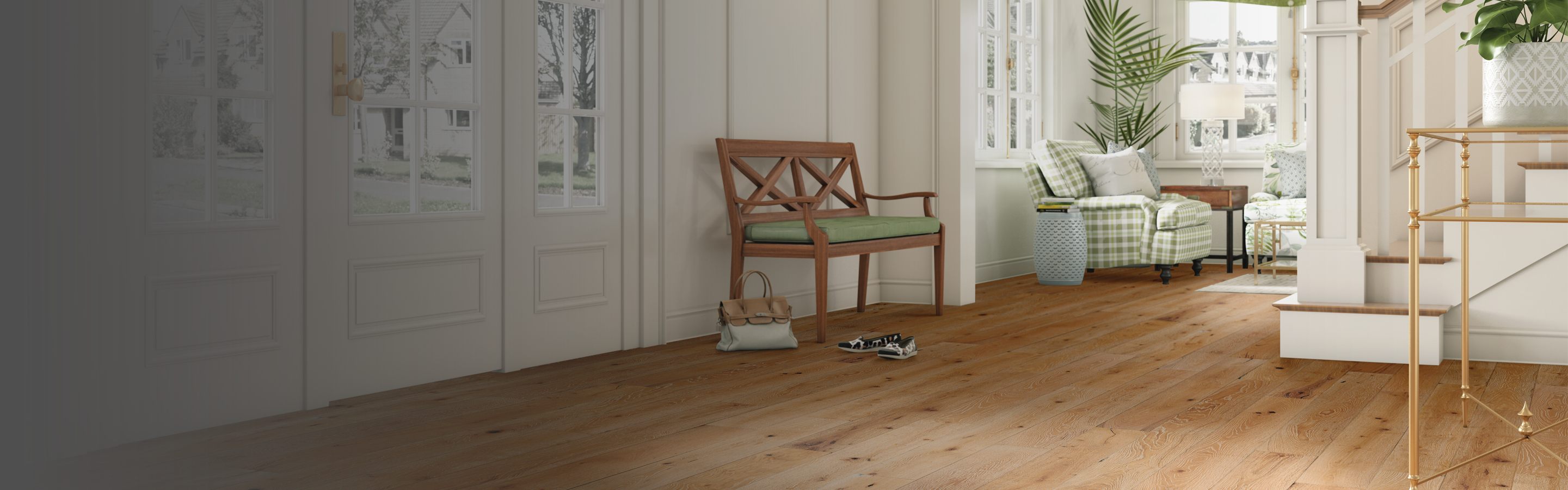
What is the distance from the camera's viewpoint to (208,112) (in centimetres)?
274

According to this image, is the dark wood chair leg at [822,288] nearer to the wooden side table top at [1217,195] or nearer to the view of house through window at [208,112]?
the view of house through window at [208,112]

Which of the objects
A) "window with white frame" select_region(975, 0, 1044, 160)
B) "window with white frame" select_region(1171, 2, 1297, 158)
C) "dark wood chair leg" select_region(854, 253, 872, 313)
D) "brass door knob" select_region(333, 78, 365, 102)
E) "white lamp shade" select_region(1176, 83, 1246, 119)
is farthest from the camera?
"window with white frame" select_region(1171, 2, 1297, 158)

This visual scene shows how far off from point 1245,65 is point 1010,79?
87.3 inches

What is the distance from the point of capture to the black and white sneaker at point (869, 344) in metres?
3.92

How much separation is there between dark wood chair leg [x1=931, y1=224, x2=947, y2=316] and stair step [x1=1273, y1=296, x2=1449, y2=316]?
1.47 metres

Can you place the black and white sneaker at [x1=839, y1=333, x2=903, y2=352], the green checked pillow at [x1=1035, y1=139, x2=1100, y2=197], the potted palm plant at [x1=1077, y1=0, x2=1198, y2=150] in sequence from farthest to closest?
1. the potted palm plant at [x1=1077, y1=0, x2=1198, y2=150]
2. the green checked pillow at [x1=1035, y1=139, x2=1100, y2=197]
3. the black and white sneaker at [x1=839, y1=333, x2=903, y2=352]

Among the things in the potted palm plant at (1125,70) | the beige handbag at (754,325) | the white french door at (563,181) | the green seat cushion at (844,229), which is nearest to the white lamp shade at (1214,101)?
the potted palm plant at (1125,70)

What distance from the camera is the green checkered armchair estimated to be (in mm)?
6664

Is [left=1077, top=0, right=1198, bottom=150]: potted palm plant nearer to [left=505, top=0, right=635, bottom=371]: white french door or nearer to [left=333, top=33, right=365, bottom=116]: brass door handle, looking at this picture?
[left=505, top=0, right=635, bottom=371]: white french door

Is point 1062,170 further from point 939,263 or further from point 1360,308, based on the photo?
point 1360,308

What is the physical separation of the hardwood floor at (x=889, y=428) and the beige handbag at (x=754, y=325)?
5 centimetres

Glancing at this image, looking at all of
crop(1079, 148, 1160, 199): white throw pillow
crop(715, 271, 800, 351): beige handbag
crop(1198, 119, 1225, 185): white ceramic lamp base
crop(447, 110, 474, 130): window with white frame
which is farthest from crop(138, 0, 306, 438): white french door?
crop(1198, 119, 1225, 185): white ceramic lamp base

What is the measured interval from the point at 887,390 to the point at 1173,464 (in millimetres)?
1016

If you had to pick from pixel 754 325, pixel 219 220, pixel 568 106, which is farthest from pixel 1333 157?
pixel 219 220
